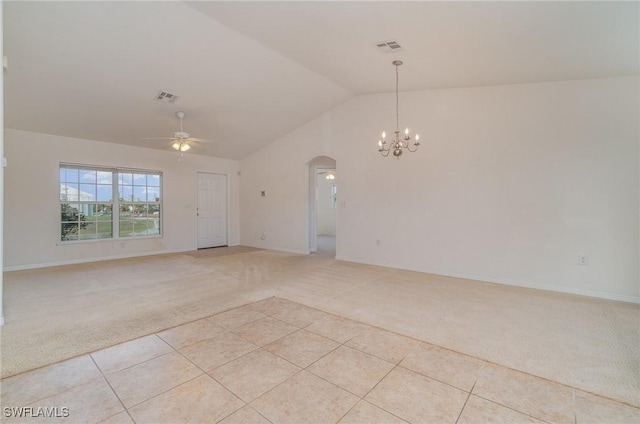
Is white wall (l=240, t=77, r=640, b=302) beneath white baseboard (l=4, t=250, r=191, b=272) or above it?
above

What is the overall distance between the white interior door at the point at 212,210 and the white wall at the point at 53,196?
58 centimetres

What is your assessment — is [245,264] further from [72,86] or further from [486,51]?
[486,51]

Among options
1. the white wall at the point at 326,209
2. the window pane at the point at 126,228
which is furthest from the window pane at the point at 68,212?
the white wall at the point at 326,209

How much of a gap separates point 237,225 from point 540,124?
7.49m

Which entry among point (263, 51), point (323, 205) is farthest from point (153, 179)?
point (323, 205)

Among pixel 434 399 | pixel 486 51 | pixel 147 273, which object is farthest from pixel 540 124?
pixel 147 273

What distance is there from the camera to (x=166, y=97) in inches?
192

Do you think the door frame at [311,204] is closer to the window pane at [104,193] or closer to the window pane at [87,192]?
the window pane at [104,193]

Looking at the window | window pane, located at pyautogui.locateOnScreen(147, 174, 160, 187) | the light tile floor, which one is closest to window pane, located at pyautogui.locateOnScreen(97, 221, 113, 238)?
the window

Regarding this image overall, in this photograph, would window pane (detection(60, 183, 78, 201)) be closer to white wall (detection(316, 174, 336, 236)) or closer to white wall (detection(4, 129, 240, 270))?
white wall (detection(4, 129, 240, 270))

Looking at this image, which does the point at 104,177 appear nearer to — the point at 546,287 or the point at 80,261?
the point at 80,261

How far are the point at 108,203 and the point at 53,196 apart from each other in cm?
94

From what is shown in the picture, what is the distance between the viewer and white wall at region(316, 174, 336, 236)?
10.9m

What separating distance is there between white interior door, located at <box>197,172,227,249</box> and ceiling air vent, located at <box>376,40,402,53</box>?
600cm
